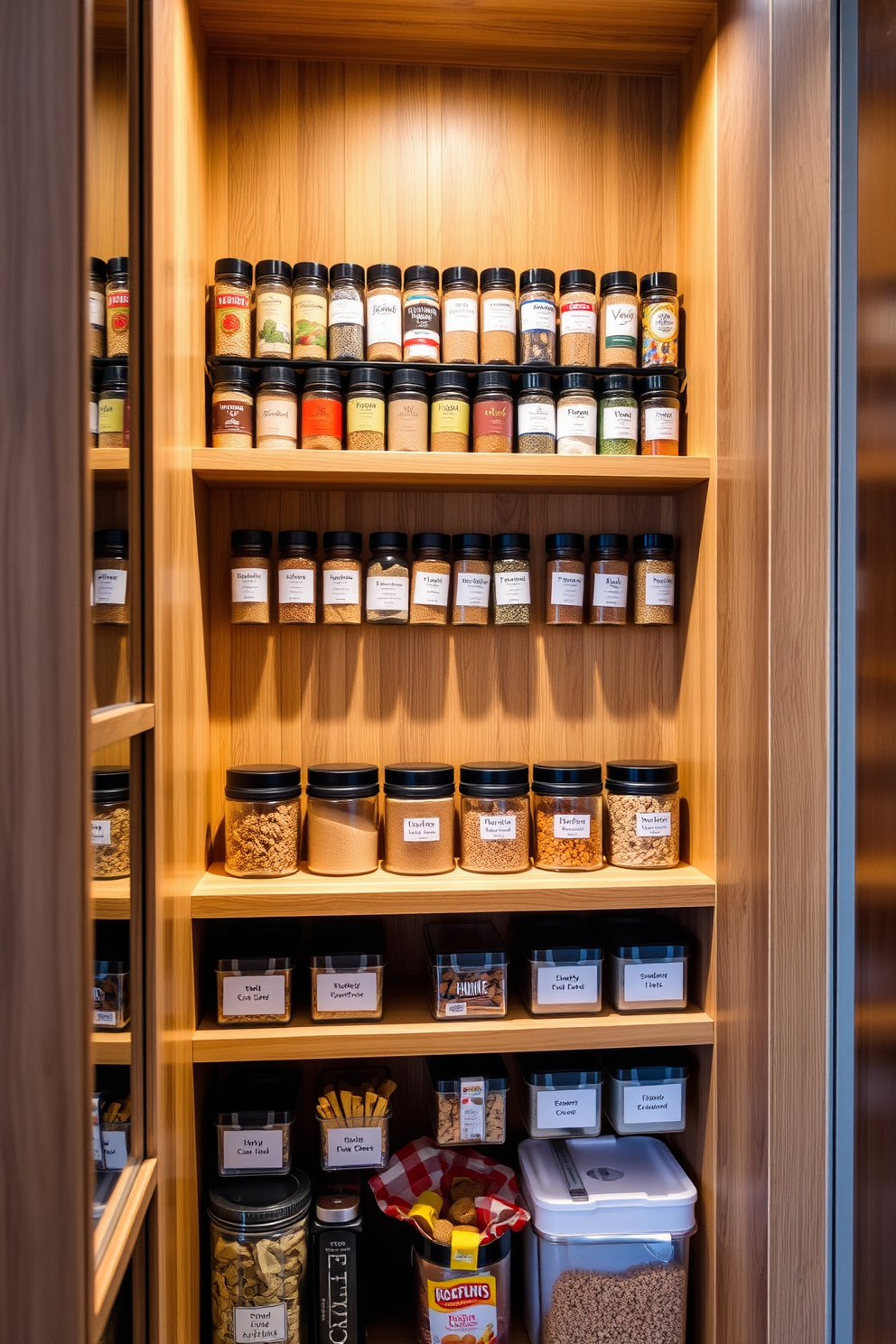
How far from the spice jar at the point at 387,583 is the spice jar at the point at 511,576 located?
0.51ft

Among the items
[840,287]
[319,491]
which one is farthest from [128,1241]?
[840,287]

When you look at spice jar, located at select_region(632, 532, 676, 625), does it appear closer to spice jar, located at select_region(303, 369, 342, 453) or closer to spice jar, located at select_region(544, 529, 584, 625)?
spice jar, located at select_region(544, 529, 584, 625)

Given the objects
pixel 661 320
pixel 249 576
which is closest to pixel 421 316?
pixel 661 320

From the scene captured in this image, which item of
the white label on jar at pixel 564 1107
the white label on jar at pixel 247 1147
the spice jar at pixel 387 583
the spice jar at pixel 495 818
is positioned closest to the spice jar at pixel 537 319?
the spice jar at pixel 387 583

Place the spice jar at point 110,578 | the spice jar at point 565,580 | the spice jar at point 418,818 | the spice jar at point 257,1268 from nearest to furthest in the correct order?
the spice jar at point 110,578, the spice jar at point 257,1268, the spice jar at point 418,818, the spice jar at point 565,580

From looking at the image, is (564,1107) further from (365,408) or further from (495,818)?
(365,408)

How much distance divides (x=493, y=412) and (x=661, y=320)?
33cm

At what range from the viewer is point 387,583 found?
1501mm

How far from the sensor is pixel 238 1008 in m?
1.38

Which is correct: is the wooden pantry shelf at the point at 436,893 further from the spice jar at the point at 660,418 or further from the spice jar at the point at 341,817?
the spice jar at the point at 660,418

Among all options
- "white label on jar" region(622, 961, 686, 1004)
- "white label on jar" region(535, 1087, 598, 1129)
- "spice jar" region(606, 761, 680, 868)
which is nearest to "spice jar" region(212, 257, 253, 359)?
"spice jar" region(606, 761, 680, 868)

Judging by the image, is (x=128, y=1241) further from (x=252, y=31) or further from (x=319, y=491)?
(x=252, y=31)

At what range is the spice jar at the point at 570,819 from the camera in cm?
146

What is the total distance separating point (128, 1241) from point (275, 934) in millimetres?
597
